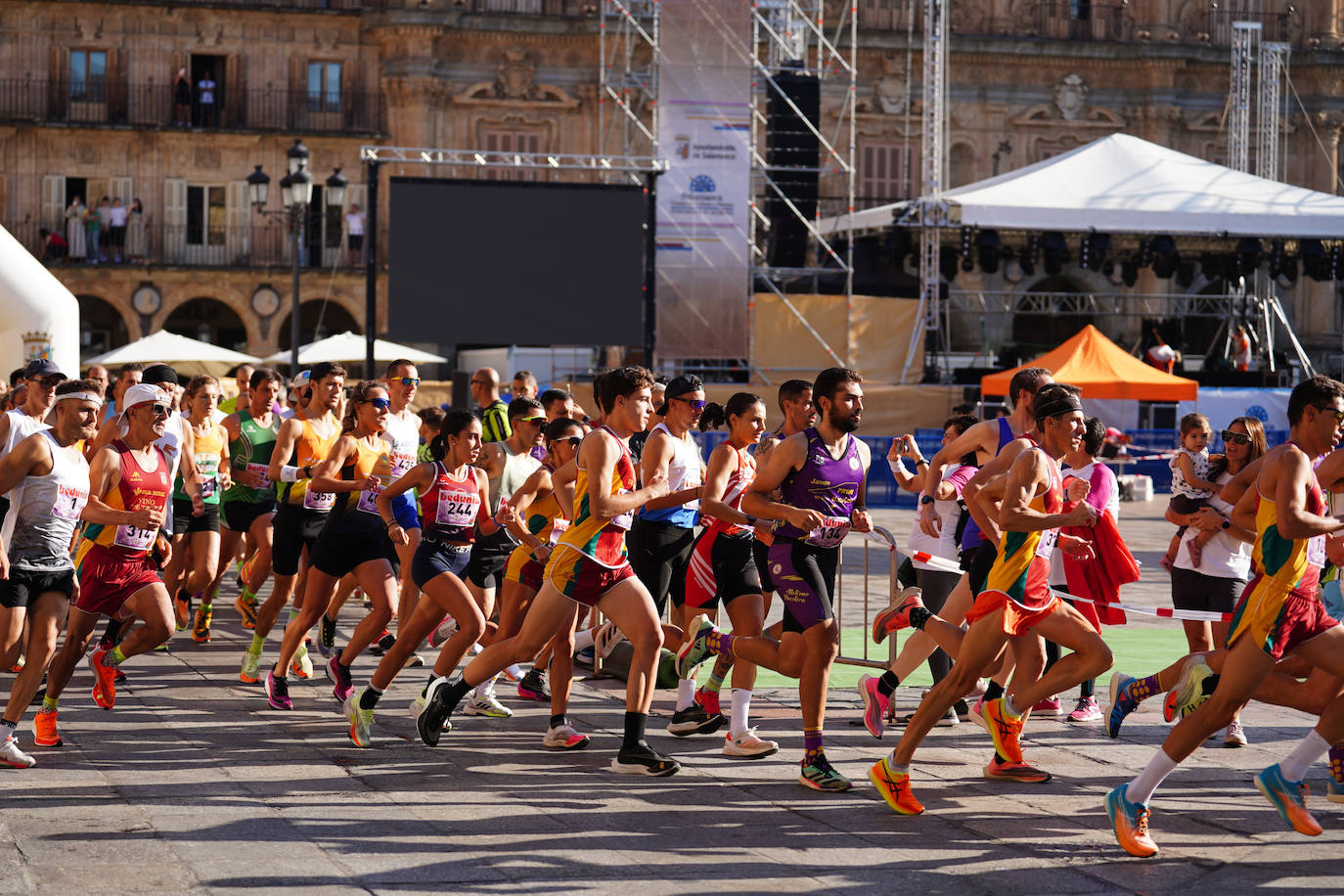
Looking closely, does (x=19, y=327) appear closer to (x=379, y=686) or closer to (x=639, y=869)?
(x=379, y=686)

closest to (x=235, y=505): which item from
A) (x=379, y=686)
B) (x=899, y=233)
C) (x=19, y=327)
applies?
(x=379, y=686)

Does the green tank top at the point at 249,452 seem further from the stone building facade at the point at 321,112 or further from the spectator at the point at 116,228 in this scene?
the spectator at the point at 116,228

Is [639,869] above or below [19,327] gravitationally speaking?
below

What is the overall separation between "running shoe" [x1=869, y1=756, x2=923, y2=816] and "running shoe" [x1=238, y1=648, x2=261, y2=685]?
434 cm

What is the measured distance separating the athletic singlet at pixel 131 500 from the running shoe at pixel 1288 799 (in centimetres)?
473

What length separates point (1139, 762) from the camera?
7.88 metres

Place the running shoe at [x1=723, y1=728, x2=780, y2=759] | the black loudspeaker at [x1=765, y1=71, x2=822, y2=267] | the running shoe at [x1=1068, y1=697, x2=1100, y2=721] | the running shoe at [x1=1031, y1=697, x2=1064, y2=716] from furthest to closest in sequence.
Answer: the black loudspeaker at [x1=765, y1=71, x2=822, y2=267]
the running shoe at [x1=1031, y1=697, x2=1064, y2=716]
the running shoe at [x1=1068, y1=697, x2=1100, y2=721]
the running shoe at [x1=723, y1=728, x2=780, y2=759]

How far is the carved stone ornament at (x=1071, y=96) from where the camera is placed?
134 feet

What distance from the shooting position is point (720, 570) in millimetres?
8469

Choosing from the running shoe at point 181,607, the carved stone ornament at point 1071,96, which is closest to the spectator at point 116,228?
the carved stone ornament at point 1071,96

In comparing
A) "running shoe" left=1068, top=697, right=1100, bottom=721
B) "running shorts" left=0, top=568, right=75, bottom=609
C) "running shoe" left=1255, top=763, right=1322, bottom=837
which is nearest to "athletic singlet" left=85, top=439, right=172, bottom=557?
"running shorts" left=0, top=568, right=75, bottom=609

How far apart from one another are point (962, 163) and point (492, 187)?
66.9 ft

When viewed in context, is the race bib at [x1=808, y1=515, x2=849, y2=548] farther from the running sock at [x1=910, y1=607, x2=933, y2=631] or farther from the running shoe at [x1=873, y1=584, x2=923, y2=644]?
the running shoe at [x1=873, y1=584, x2=923, y2=644]

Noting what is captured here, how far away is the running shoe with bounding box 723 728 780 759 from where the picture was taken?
787cm
